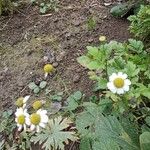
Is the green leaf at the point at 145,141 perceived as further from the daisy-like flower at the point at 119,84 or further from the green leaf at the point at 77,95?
the green leaf at the point at 77,95

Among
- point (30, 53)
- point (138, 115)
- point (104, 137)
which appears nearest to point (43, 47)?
point (30, 53)

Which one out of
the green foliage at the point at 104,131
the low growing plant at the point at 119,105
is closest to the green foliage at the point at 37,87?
the low growing plant at the point at 119,105

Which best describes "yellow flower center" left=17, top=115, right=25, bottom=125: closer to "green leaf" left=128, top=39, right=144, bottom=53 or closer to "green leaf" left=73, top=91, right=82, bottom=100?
"green leaf" left=73, top=91, right=82, bottom=100

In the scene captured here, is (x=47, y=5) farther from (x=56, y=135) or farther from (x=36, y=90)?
(x=56, y=135)

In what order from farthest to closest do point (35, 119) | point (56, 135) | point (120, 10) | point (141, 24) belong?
point (120, 10)
point (141, 24)
point (56, 135)
point (35, 119)

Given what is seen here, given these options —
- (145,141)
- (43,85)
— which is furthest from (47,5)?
(145,141)

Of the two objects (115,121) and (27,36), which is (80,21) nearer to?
(27,36)
